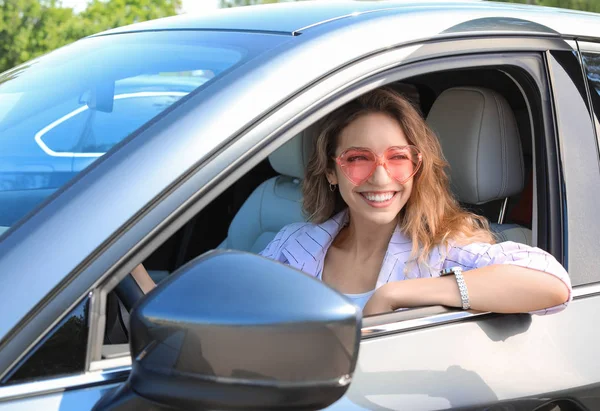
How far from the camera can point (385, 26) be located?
1457 mm

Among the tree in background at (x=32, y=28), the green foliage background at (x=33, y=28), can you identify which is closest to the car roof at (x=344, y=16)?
the green foliage background at (x=33, y=28)

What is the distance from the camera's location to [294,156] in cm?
241

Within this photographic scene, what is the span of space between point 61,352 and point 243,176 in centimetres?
52

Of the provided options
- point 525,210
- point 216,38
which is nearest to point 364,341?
point 216,38

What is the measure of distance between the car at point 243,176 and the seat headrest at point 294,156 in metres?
0.34

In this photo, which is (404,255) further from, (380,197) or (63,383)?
(63,383)

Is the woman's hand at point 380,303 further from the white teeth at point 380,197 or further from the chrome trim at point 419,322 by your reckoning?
the white teeth at point 380,197

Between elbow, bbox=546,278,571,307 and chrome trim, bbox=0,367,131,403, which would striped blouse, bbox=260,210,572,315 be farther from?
chrome trim, bbox=0,367,131,403

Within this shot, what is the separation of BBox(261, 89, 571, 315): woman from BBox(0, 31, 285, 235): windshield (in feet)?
1.44

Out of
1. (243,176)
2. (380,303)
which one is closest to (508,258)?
(380,303)

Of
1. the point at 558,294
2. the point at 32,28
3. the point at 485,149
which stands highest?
the point at 32,28

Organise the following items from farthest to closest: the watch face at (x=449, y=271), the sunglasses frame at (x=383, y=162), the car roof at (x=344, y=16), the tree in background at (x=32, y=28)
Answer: the tree in background at (x=32, y=28), the sunglasses frame at (x=383, y=162), the watch face at (x=449, y=271), the car roof at (x=344, y=16)

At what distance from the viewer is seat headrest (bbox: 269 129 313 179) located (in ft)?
7.48

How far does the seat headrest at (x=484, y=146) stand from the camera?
199 cm
